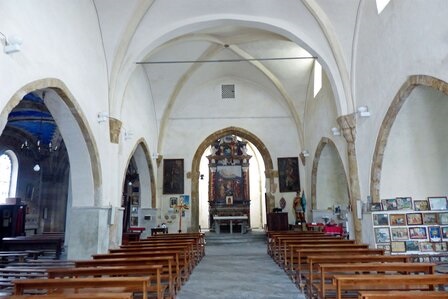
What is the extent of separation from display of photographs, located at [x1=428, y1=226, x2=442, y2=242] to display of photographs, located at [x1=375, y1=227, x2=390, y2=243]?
0.87m

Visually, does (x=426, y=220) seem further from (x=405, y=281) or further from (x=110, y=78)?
(x=110, y=78)

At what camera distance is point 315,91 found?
14.4 m

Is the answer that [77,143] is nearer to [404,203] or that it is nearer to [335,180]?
[404,203]

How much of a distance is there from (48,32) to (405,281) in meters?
7.36

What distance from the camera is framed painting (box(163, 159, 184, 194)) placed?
16.6 meters

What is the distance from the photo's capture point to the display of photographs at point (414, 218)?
7602 millimetres

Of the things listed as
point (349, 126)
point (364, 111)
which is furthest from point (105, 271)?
point (349, 126)

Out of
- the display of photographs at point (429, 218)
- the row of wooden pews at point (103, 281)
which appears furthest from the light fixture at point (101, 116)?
the display of photographs at point (429, 218)

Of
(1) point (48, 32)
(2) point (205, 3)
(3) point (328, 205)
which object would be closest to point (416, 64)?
(2) point (205, 3)

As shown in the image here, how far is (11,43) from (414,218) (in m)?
8.82

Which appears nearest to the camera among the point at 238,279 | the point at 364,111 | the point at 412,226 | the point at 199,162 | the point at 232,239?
the point at 238,279

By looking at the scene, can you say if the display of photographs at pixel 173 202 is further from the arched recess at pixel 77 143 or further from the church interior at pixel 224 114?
the arched recess at pixel 77 143

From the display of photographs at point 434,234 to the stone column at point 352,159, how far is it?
6.44ft

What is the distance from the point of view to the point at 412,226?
7633 mm
